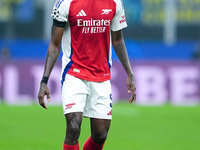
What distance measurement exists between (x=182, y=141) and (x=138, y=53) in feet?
56.3

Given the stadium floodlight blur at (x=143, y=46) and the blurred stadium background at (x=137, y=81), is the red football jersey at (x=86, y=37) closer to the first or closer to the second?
the blurred stadium background at (x=137, y=81)

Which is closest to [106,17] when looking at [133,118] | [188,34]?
[133,118]

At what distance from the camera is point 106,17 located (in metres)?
7.37

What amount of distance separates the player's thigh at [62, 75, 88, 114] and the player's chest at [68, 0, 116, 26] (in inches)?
26.1

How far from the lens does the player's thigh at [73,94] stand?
7074mm

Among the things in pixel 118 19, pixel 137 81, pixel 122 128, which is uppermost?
pixel 118 19

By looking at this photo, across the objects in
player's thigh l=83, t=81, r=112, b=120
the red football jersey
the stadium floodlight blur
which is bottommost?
the stadium floodlight blur

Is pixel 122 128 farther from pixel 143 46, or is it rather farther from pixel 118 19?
pixel 143 46

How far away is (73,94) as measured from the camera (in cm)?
716

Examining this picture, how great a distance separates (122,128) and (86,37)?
654 cm

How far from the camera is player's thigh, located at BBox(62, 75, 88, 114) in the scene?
7074mm

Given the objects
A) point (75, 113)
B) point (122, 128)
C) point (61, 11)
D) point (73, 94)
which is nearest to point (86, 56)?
point (73, 94)

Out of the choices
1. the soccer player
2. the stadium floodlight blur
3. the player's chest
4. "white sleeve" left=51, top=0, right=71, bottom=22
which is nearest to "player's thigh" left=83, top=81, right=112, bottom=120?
the soccer player

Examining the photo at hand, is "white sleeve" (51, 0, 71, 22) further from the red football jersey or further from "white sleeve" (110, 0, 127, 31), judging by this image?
"white sleeve" (110, 0, 127, 31)
